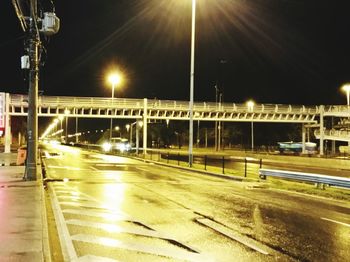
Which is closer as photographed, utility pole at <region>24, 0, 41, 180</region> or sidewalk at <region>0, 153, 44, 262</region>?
sidewalk at <region>0, 153, 44, 262</region>

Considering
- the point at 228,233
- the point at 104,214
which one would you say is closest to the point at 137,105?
the point at 104,214

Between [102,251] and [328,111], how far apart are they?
75582 millimetres

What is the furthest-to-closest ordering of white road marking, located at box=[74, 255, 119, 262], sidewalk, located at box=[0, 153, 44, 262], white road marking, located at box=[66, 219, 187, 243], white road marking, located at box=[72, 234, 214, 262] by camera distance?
white road marking, located at box=[66, 219, 187, 243] < white road marking, located at box=[72, 234, 214, 262] < white road marking, located at box=[74, 255, 119, 262] < sidewalk, located at box=[0, 153, 44, 262]

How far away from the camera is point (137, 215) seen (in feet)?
40.3

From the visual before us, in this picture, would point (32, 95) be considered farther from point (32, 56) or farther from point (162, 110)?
point (162, 110)

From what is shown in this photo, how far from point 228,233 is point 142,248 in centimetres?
227

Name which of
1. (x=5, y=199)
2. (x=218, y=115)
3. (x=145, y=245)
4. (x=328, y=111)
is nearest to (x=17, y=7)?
(x=5, y=199)

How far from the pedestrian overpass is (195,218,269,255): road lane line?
54.1 metres

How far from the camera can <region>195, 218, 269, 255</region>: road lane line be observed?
28.6 feet

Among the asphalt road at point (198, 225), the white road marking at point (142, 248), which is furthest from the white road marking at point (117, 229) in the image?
the white road marking at point (142, 248)

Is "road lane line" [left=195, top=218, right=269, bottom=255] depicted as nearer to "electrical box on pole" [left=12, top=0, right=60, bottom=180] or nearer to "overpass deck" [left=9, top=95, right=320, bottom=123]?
"electrical box on pole" [left=12, top=0, right=60, bottom=180]

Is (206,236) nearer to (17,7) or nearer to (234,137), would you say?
(17,7)

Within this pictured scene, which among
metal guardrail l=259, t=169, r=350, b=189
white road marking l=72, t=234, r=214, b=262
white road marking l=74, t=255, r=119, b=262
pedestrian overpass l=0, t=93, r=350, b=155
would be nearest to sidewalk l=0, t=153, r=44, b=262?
white road marking l=74, t=255, r=119, b=262

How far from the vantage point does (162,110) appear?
74312mm
